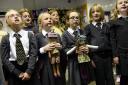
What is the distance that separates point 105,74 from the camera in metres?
3.63

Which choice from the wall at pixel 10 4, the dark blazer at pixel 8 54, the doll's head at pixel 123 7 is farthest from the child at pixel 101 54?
the wall at pixel 10 4

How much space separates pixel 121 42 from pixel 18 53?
1.17m

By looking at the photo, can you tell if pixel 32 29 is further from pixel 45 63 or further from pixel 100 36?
pixel 100 36

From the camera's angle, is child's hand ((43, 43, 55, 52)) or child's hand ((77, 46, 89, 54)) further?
child's hand ((77, 46, 89, 54))

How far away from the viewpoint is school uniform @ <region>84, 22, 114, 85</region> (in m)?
3.61

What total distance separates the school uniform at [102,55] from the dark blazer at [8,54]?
828mm

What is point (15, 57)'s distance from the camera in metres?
3.11

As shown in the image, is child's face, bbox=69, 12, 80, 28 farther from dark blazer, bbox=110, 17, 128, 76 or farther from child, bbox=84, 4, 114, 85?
dark blazer, bbox=110, 17, 128, 76

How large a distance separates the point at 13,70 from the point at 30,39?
40 cm

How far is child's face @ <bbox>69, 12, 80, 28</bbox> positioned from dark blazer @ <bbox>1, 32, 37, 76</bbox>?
0.66m

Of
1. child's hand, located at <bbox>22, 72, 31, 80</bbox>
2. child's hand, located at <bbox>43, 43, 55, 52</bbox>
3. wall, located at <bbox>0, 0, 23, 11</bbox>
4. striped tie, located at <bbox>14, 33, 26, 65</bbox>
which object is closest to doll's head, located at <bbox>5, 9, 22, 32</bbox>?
striped tie, located at <bbox>14, 33, 26, 65</bbox>

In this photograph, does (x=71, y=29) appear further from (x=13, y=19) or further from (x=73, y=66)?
(x=13, y=19)

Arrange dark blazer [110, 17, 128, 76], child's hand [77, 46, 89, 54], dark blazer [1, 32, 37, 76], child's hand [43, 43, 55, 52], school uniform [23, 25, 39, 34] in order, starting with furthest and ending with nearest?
school uniform [23, 25, 39, 34], child's hand [77, 46, 89, 54], dark blazer [110, 17, 128, 76], child's hand [43, 43, 55, 52], dark blazer [1, 32, 37, 76]

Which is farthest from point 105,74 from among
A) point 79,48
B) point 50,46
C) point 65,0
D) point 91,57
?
point 65,0
